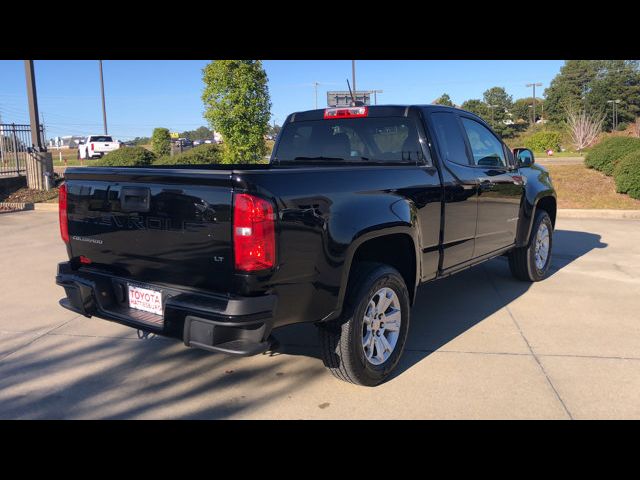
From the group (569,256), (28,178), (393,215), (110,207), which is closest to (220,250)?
(110,207)

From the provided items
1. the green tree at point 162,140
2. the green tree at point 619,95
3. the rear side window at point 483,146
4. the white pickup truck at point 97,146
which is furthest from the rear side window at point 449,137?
the green tree at point 619,95

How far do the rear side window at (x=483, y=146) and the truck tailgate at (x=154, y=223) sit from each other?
10.1ft

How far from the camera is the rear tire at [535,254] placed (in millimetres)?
6371

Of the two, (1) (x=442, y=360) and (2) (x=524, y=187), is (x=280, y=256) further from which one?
(2) (x=524, y=187)

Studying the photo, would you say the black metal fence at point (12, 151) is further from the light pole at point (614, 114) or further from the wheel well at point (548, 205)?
the light pole at point (614, 114)

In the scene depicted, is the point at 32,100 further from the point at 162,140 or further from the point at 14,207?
the point at 162,140

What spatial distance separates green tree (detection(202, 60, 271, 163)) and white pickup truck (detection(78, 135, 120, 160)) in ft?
67.5

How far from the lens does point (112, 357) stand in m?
4.30

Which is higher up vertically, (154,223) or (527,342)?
(154,223)

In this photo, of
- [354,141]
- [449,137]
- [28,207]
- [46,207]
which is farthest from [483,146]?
[28,207]

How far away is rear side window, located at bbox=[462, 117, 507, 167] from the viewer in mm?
5230

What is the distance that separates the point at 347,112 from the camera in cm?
479

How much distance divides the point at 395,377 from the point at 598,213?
968 cm
